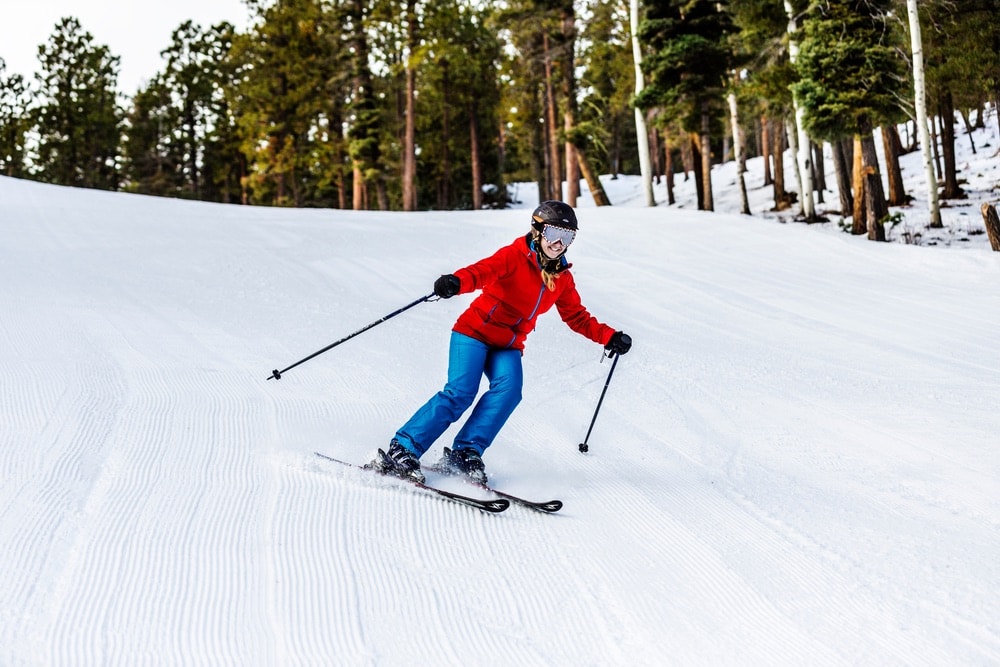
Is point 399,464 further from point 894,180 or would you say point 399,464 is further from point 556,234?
point 894,180

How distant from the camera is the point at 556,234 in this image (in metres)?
4.24

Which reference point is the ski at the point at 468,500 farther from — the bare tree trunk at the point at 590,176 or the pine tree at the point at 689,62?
the bare tree trunk at the point at 590,176

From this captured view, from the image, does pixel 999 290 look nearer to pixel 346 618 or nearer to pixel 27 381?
pixel 346 618

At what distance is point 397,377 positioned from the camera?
6602mm

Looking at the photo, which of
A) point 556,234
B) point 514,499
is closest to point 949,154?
point 556,234

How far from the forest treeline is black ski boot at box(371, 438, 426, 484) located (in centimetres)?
1425

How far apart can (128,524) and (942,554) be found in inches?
157

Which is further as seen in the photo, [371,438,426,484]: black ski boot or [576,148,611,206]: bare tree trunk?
[576,148,611,206]: bare tree trunk

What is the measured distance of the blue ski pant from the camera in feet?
14.1

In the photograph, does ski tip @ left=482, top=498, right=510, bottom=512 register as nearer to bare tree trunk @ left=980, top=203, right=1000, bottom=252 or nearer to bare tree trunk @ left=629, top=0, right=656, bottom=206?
bare tree trunk @ left=980, top=203, right=1000, bottom=252

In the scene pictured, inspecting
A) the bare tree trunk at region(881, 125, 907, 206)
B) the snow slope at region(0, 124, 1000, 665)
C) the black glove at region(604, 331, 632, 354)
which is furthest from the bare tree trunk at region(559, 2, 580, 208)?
the black glove at region(604, 331, 632, 354)

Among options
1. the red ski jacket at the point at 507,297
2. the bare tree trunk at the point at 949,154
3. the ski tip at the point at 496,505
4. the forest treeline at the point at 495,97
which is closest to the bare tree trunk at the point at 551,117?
the forest treeline at the point at 495,97

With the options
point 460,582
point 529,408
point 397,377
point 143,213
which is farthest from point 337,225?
point 460,582

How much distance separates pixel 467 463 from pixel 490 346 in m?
0.74
